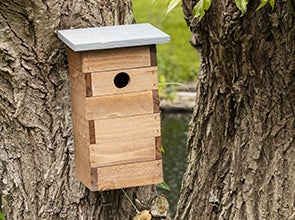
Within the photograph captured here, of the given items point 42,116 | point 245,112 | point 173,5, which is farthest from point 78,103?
point 245,112

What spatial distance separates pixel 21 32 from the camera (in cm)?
271

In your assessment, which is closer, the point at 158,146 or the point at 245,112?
the point at 158,146

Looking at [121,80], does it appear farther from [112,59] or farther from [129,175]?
[129,175]

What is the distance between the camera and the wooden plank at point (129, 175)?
8.59ft

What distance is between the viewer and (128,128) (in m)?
2.62

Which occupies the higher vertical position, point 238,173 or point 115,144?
point 115,144

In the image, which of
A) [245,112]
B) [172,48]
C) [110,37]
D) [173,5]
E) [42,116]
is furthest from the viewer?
[172,48]

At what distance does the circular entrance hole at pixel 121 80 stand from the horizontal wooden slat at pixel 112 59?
5 centimetres

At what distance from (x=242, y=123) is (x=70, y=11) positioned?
846mm

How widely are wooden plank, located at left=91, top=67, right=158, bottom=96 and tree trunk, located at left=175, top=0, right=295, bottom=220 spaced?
0.47 metres

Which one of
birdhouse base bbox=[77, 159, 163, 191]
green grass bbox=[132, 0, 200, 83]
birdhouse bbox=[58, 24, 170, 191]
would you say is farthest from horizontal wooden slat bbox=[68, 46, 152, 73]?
green grass bbox=[132, 0, 200, 83]

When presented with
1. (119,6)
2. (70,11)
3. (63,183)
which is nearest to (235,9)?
(119,6)

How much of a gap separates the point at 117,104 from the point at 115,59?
136mm

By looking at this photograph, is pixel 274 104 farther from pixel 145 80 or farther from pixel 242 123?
pixel 145 80
